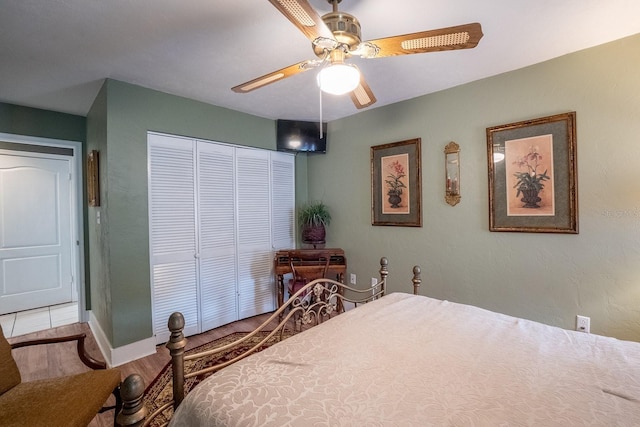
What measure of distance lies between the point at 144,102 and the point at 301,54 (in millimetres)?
1536

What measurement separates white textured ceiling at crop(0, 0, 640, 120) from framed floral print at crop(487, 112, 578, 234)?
20.1 inches

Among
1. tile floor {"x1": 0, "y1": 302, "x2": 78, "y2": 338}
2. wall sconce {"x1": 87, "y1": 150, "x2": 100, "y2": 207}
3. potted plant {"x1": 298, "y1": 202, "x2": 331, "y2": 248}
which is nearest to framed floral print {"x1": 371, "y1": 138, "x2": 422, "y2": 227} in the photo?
potted plant {"x1": 298, "y1": 202, "x2": 331, "y2": 248}

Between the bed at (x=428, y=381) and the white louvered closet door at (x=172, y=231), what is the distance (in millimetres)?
1952

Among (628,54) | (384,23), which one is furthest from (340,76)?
(628,54)

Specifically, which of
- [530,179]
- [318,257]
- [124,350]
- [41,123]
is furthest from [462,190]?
[41,123]

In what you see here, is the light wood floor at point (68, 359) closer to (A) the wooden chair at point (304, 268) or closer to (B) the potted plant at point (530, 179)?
(A) the wooden chair at point (304, 268)

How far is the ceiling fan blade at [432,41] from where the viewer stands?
117 cm

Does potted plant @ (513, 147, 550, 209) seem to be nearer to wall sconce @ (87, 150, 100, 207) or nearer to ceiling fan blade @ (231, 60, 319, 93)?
ceiling fan blade @ (231, 60, 319, 93)

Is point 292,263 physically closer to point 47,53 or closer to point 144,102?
point 144,102

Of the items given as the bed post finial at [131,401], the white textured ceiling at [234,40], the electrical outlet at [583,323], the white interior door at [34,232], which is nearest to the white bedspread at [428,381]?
the bed post finial at [131,401]

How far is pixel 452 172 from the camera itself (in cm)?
261

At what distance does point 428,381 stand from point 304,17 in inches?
56.4

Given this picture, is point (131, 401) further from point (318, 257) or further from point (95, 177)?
point (95, 177)

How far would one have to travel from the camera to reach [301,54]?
1.99 m
